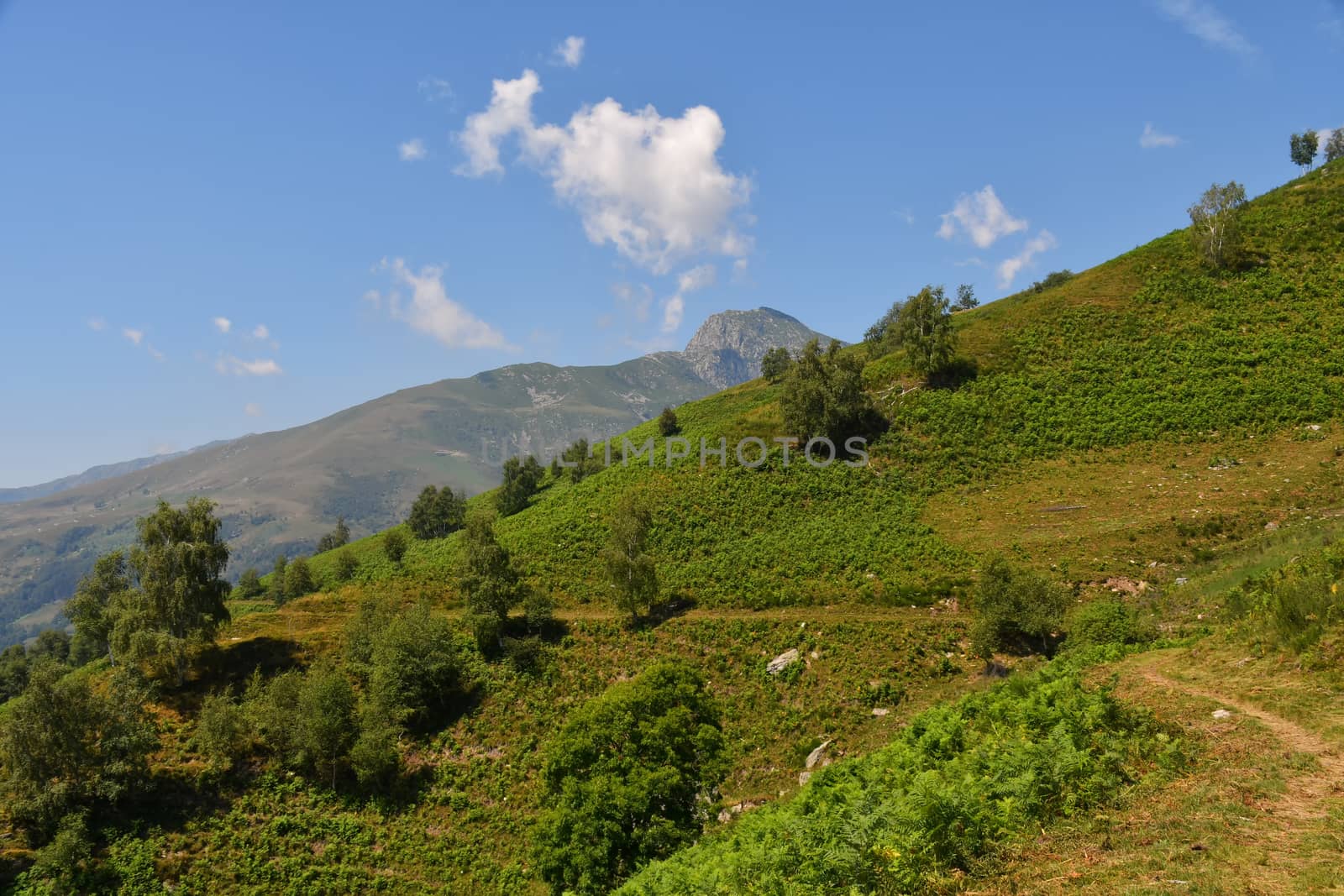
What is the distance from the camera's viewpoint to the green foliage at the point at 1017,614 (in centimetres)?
3422

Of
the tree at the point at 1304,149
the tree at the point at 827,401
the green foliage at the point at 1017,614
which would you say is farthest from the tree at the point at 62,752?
the tree at the point at 1304,149

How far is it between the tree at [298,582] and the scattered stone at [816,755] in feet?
276

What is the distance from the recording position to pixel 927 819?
36.6 ft

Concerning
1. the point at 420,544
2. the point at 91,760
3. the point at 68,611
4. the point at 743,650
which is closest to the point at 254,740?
the point at 91,760

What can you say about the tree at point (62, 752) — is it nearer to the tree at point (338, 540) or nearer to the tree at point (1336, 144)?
the tree at point (338, 540)

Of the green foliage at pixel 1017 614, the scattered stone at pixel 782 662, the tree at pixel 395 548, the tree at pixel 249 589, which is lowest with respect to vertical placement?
the scattered stone at pixel 782 662

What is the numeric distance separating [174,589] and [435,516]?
65.3 m

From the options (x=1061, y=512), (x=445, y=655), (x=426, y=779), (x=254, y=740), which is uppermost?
(x=1061, y=512)

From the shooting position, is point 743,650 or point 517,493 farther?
point 517,493

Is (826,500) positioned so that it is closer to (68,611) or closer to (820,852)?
(820,852)

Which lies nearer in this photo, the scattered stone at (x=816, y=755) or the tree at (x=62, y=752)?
the scattered stone at (x=816, y=755)

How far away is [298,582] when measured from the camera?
295 feet

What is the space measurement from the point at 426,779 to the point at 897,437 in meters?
57.2

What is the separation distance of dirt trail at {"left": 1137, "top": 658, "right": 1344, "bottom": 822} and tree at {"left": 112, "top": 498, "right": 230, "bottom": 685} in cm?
5800
